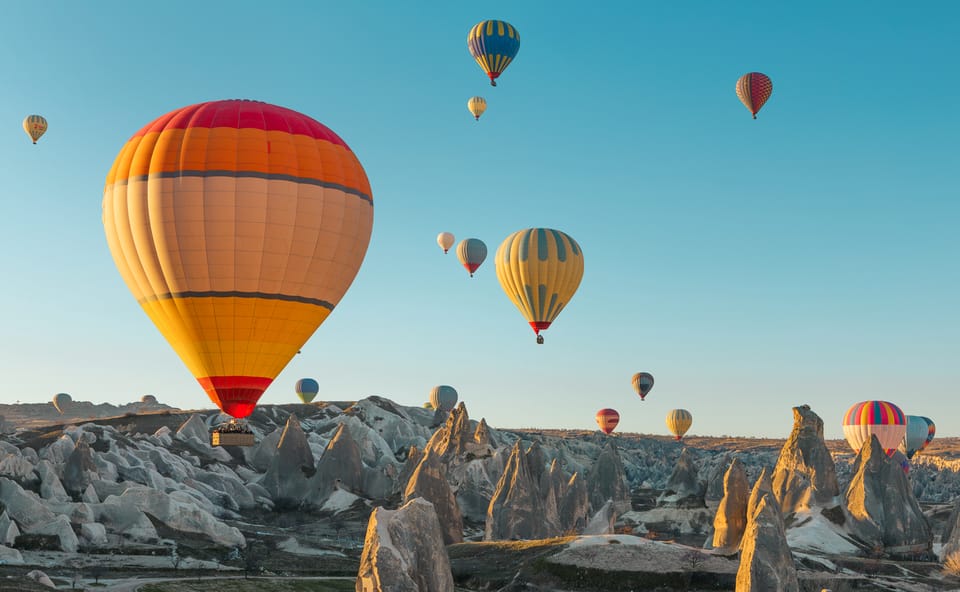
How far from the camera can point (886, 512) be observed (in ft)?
298

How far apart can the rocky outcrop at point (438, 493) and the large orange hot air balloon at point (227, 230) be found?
41.0m

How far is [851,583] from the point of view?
68.5 meters

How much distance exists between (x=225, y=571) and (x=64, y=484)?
114 feet

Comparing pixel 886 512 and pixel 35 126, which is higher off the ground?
pixel 35 126

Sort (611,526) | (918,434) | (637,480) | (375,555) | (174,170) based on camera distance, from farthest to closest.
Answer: (637,480), (918,434), (611,526), (174,170), (375,555)

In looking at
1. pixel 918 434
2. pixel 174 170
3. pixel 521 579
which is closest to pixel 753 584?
pixel 521 579

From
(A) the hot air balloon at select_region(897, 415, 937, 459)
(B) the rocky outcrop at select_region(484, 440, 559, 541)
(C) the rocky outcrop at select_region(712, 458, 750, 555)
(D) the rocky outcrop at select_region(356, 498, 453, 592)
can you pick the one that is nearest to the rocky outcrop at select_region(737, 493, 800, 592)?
(D) the rocky outcrop at select_region(356, 498, 453, 592)

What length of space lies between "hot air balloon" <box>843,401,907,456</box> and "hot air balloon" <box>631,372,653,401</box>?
145 ft

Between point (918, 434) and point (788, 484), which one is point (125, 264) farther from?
point (918, 434)

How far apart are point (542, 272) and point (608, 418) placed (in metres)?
93.8

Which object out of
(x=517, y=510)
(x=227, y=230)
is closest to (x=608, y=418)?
(x=517, y=510)

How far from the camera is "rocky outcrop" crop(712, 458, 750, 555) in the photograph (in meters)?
80.8

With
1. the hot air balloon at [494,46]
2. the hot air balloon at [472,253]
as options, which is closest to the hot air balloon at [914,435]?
the hot air balloon at [472,253]

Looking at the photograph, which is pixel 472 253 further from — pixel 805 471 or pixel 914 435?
pixel 914 435
